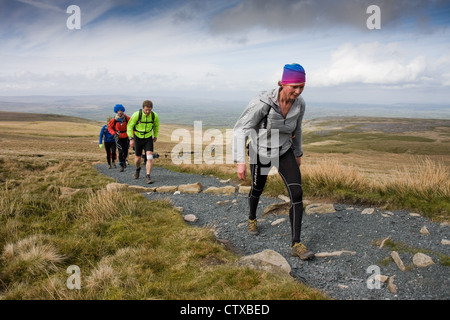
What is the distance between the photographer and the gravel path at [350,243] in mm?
3986

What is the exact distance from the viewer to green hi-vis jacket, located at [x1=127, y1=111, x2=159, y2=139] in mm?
11844

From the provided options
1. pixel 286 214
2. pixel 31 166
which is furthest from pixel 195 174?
pixel 31 166

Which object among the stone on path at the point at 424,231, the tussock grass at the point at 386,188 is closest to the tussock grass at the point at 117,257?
the stone on path at the point at 424,231

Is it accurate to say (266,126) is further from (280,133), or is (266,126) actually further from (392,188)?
(392,188)

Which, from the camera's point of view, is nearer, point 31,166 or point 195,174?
point 195,174

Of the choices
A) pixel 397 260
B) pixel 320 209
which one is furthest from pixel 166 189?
pixel 397 260

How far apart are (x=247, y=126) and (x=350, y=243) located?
2.60 m

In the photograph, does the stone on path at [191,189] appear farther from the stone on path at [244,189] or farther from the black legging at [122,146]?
the black legging at [122,146]

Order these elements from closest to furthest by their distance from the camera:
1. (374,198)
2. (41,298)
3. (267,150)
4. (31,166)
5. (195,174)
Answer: (41,298)
(267,150)
(374,198)
(195,174)
(31,166)

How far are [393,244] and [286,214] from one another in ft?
8.52
